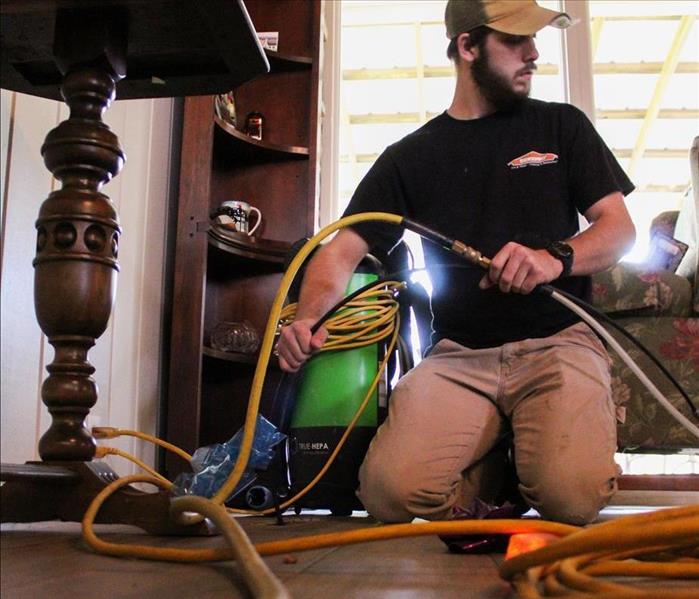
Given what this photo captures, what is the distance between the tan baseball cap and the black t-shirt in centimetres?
15

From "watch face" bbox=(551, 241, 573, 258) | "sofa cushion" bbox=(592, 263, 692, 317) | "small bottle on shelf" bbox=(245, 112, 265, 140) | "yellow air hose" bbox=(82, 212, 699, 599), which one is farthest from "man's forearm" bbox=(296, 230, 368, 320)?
"small bottle on shelf" bbox=(245, 112, 265, 140)

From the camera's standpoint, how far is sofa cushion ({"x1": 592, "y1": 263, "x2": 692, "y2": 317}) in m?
2.02

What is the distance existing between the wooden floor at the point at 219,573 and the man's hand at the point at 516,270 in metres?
0.42

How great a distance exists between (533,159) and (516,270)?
46cm

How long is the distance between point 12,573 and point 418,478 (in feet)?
2.69

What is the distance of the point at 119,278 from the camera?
4.84 ft

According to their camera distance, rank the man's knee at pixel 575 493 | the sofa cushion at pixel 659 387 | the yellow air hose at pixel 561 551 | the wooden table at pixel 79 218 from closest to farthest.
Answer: the yellow air hose at pixel 561 551
the wooden table at pixel 79 218
the man's knee at pixel 575 493
the sofa cushion at pixel 659 387

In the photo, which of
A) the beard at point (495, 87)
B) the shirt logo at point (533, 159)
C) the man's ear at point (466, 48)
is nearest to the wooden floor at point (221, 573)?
the shirt logo at point (533, 159)

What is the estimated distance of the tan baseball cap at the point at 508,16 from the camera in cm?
149

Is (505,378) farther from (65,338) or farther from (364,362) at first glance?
(65,338)

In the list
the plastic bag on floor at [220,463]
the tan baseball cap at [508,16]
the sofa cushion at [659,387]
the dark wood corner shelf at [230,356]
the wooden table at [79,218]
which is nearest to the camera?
the wooden table at [79,218]

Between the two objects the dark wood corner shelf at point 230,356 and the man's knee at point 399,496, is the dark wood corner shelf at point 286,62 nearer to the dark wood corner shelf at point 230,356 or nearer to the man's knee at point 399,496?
the dark wood corner shelf at point 230,356

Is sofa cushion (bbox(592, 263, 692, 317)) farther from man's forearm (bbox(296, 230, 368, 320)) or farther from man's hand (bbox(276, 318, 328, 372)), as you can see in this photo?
man's hand (bbox(276, 318, 328, 372))

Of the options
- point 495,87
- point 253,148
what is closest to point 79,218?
point 495,87
